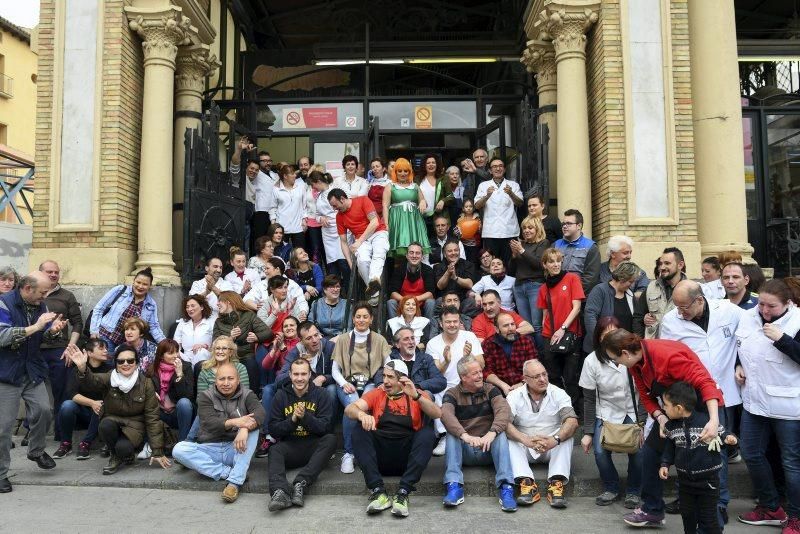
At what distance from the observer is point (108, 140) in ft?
29.3

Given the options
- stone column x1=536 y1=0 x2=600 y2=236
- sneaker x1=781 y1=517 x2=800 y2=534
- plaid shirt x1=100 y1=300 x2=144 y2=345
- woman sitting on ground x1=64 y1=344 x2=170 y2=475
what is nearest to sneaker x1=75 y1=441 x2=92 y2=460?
→ woman sitting on ground x1=64 y1=344 x2=170 y2=475

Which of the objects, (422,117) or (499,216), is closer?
(499,216)

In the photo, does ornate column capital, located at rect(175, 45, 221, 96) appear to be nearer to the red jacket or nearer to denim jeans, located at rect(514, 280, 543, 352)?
denim jeans, located at rect(514, 280, 543, 352)

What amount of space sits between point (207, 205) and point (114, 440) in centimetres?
411

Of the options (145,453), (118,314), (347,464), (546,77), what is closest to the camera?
(347,464)

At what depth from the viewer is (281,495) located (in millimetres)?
5246

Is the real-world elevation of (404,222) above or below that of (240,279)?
above

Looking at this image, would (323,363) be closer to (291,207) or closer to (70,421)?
(70,421)

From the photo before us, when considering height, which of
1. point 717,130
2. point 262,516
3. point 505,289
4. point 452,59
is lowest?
point 262,516

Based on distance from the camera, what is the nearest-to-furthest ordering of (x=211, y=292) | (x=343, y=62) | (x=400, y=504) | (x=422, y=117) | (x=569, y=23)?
(x=400, y=504) → (x=211, y=292) → (x=569, y=23) → (x=422, y=117) → (x=343, y=62)

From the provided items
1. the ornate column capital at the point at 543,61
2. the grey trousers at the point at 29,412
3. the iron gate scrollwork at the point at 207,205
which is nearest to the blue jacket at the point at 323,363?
the grey trousers at the point at 29,412

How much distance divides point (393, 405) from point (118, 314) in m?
3.62

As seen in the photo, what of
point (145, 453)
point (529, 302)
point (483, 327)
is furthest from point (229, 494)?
point (529, 302)

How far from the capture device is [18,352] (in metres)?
5.85
